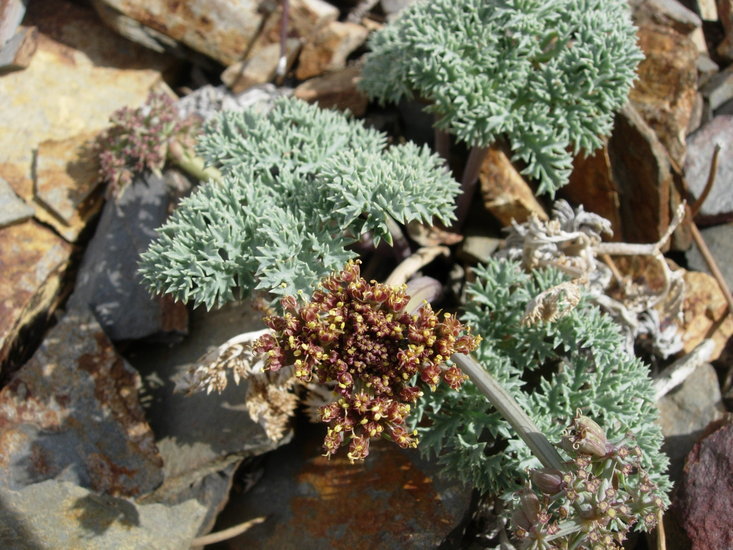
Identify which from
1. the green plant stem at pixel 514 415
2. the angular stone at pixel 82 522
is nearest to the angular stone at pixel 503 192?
the green plant stem at pixel 514 415

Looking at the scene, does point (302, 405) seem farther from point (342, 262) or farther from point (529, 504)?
point (529, 504)

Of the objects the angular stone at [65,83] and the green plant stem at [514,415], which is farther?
the angular stone at [65,83]

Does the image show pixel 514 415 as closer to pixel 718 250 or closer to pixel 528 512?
pixel 528 512

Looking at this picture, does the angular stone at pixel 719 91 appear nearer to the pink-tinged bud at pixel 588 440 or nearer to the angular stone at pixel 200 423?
the pink-tinged bud at pixel 588 440

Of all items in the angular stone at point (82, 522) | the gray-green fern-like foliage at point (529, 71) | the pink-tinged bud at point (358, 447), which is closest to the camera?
the pink-tinged bud at point (358, 447)

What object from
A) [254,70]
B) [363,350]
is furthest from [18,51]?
[363,350]

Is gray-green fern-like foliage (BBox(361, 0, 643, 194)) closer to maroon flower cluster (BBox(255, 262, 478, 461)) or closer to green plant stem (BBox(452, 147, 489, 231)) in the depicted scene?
green plant stem (BBox(452, 147, 489, 231))
